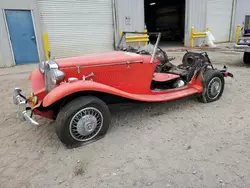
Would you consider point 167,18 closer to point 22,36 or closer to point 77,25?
point 77,25

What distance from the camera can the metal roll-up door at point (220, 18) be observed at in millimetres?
14869

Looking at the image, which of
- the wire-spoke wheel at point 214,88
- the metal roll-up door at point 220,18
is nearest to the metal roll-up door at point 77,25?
the wire-spoke wheel at point 214,88

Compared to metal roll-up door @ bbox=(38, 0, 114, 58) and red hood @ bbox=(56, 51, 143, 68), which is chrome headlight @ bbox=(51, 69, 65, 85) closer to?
red hood @ bbox=(56, 51, 143, 68)

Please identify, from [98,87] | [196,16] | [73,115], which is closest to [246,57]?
[196,16]

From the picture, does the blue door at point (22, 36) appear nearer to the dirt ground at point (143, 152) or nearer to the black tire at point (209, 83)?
the dirt ground at point (143, 152)

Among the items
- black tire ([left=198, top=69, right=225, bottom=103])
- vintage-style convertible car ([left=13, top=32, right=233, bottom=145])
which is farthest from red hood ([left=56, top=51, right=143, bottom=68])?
black tire ([left=198, top=69, right=225, bottom=103])

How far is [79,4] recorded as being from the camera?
999 cm

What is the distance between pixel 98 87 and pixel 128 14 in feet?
30.9

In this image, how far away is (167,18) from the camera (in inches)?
921

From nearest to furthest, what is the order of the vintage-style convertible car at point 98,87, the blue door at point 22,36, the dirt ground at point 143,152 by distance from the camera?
the dirt ground at point 143,152 → the vintage-style convertible car at point 98,87 → the blue door at point 22,36

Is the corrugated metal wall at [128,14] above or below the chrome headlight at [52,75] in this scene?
above

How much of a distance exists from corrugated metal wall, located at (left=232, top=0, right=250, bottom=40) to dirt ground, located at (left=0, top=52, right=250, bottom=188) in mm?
15067

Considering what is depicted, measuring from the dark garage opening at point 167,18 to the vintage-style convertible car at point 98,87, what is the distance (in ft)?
50.6

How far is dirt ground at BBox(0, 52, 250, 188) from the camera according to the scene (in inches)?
89.6
